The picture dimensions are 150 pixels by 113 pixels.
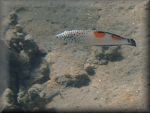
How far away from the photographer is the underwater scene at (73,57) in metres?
5.77

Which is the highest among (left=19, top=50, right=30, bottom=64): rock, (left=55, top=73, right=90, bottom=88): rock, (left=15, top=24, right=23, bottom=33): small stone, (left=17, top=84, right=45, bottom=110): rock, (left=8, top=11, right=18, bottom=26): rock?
(left=8, top=11, right=18, bottom=26): rock

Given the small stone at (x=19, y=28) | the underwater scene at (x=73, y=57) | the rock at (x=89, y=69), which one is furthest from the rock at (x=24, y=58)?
the rock at (x=89, y=69)

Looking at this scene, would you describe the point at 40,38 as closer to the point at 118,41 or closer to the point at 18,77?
the point at 18,77

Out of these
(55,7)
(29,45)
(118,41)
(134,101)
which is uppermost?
(55,7)

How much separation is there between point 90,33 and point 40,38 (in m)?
3.82

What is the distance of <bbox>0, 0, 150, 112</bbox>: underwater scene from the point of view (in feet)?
18.9

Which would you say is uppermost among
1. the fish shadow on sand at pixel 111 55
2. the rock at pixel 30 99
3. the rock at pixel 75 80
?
the fish shadow on sand at pixel 111 55

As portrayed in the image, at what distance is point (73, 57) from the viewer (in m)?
7.05

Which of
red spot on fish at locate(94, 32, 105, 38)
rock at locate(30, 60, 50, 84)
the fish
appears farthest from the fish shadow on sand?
red spot on fish at locate(94, 32, 105, 38)

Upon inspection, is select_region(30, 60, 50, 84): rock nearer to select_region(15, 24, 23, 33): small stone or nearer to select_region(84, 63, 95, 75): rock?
select_region(84, 63, 95, 75): rock

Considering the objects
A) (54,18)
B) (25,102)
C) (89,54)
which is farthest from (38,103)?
(54,18)

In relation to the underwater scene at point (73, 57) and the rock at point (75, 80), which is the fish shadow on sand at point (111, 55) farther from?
the rock at point (75, 80)

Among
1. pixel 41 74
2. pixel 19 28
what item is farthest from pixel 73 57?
pixel 19 28

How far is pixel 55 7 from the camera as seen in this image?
855 cm
